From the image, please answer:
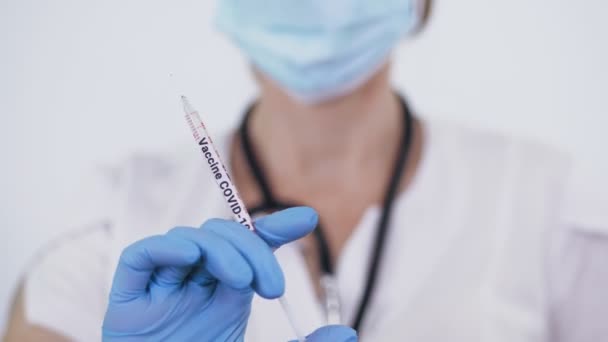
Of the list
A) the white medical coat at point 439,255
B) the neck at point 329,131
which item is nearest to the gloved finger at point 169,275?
the white medical coat at point 439,255

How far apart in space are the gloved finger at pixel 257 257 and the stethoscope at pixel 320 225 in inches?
12.4

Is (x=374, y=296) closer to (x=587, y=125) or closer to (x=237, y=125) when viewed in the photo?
(x=237, y=125)

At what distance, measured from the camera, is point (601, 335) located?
2.67 feet

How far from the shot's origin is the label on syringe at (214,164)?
0.50m

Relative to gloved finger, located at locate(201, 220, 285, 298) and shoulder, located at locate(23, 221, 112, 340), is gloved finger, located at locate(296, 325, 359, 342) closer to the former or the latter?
gloved finger, located at locate(201, 220, 285, 298)

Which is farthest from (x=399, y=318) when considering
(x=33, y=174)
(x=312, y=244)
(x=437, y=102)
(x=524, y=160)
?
(x=33, y=174)

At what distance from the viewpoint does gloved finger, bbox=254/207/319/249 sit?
1.68 feet

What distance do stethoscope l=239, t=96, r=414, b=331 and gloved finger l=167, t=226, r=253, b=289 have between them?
0.33 metres

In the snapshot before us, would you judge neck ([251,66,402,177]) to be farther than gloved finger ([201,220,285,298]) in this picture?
Yes

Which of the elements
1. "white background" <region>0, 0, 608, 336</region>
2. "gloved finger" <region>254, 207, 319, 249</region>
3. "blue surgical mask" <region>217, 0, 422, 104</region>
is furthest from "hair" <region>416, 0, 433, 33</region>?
"gloved finger" <region>254, 207, 319, 249</region>

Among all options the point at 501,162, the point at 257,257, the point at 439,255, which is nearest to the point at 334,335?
the point at 257,257

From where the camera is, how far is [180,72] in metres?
0.96

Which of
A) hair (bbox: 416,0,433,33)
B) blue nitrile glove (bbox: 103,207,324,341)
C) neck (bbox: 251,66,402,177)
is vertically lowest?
neck (bbox: 251,66,402,177)

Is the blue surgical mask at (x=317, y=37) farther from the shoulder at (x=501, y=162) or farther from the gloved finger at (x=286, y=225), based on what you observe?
the gloved finger at (x=286, y=225)
